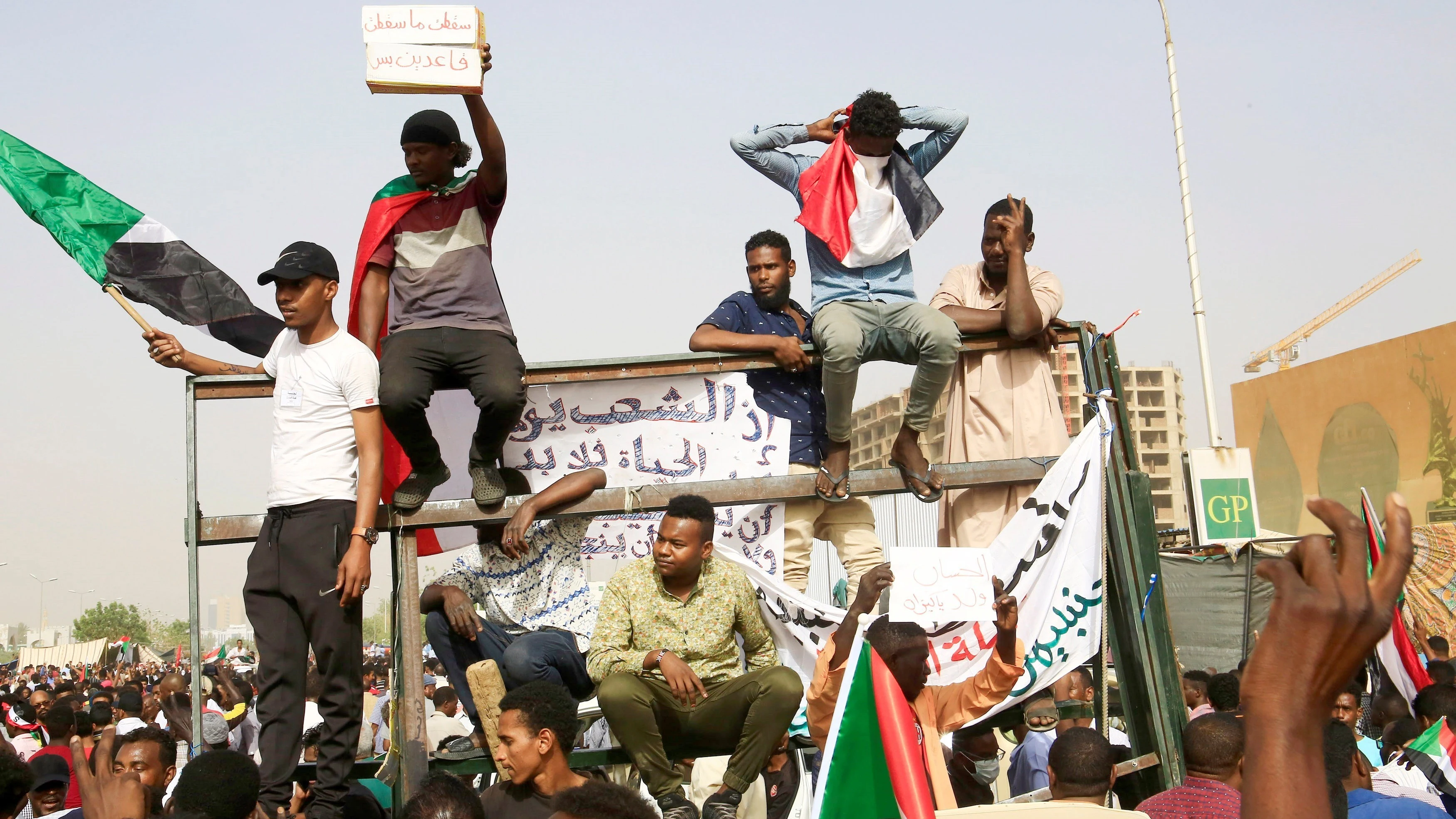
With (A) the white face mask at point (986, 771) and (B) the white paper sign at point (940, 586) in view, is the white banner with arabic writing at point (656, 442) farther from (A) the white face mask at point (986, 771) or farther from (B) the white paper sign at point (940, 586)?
(A) the white face mask at point (986, 771)

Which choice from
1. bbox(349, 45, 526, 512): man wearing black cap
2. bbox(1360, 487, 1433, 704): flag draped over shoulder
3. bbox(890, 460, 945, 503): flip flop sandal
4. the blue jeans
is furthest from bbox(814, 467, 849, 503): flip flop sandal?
bbox(1360, 487, 1433, 704): flag draped over shoulder

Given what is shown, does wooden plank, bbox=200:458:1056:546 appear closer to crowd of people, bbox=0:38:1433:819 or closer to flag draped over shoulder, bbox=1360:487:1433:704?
crowd of people, bbox=0:38:1433:819

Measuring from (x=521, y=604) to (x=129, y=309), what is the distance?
2.26 meters

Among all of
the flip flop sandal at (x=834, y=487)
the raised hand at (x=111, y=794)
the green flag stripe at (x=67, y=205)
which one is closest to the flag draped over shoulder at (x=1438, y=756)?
the flip flop sandal at (x=834, y=487)

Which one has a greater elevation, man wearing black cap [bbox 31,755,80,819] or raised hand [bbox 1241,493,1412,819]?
raised hand [bbox 1241,493,1412,819]

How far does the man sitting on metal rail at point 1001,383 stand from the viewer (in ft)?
19.4

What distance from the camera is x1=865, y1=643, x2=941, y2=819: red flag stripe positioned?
3.09 meters

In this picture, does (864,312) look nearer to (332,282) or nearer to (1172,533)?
(332,282)

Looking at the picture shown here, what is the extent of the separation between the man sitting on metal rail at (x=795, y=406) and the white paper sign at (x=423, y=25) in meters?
1.86

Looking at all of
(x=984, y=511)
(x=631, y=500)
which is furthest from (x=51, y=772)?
(x=984, y=511)

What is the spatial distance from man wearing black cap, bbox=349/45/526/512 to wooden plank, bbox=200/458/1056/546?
3.3 inches

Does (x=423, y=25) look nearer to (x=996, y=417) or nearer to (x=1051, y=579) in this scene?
(x=996, y=417)

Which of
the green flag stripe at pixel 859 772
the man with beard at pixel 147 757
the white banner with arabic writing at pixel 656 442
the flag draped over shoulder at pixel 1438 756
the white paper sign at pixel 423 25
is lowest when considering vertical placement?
the flag draped over shoulder at pixel 1438 756

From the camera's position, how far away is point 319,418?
5.03 metres
